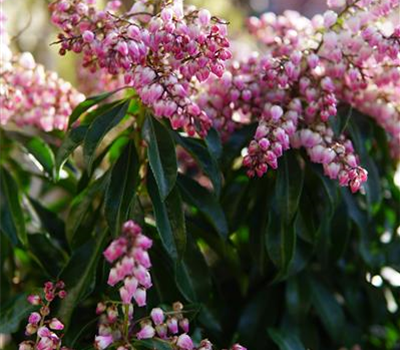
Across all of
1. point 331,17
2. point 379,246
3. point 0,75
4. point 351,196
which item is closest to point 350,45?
point 331,17

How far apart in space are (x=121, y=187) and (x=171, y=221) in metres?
0.08

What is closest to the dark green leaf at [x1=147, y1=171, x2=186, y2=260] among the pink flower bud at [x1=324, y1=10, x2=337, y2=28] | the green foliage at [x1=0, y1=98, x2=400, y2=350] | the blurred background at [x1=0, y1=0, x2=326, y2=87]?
the green foliage at [x1=0, y1=98, x2=400, y2=350]

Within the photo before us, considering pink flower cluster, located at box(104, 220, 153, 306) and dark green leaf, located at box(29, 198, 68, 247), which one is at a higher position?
pink flower cluster, located at box(104, 220, 153, 306)

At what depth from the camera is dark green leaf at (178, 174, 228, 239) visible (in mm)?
1027

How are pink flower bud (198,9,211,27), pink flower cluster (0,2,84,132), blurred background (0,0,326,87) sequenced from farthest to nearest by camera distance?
blurred background (0,0,326,87) < pink flower cluster (0,2,84,132) < pink flower bud (198,9,211,27)

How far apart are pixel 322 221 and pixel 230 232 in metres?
0.15

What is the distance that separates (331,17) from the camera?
1024mm

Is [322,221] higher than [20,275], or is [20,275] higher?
[322,221]

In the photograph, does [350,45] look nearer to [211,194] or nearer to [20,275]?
[211,194]

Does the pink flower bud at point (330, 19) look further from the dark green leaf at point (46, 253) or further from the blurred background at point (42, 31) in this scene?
the blurred background at point (42, 31)

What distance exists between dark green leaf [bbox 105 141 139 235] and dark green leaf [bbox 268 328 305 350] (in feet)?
0.97

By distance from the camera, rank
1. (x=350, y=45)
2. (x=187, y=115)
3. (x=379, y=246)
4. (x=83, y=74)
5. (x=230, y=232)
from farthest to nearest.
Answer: (x=83, y=74) → (x=379, y=246) → (x=230, y=232) → (x=350, y=45) → (x=187, y=115)

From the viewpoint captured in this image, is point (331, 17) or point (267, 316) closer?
point (331, 17)

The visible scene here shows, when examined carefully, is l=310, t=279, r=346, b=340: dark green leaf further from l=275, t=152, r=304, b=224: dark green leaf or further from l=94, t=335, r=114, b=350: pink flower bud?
l=94, t=335, r=114, b=350: pink flower bud
